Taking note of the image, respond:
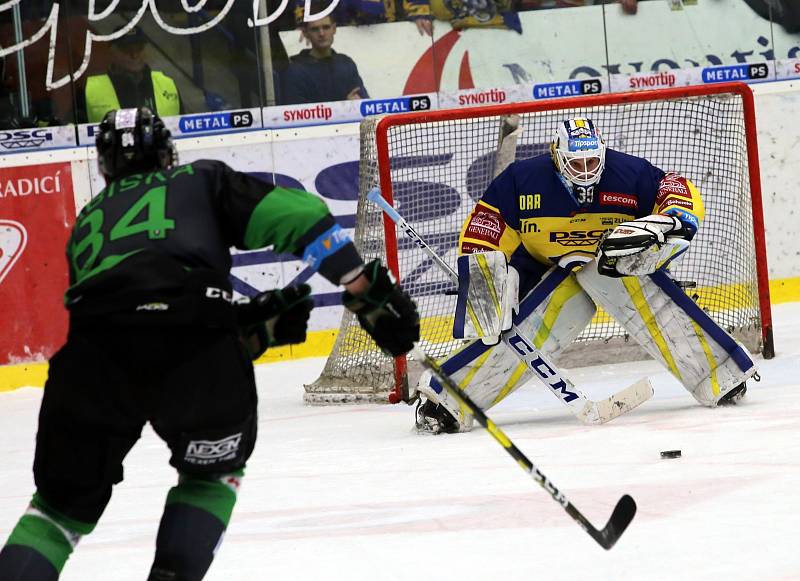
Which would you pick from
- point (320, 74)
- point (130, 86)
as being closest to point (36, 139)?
point (130, 86)

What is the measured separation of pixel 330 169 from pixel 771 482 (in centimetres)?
392

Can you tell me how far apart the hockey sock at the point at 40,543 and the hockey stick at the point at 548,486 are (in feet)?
2.48

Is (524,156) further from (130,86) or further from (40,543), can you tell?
(40,543)

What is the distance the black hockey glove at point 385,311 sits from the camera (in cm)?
236

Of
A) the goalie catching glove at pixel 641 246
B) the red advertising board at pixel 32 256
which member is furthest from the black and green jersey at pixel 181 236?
the red advertising board at pixel 32 256

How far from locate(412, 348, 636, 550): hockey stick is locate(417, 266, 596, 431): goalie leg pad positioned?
1.88 m

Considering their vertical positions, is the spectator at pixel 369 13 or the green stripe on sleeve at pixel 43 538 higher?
the green stripe on sleeve at pixel 43 538

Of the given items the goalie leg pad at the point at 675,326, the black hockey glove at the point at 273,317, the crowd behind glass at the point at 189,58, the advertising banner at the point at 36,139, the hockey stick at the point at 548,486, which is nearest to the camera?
the black hockey glove at the point at 273,317

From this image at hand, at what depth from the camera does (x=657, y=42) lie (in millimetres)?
7516

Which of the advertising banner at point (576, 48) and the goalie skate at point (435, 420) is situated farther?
the advertising banner at point (576, 48)

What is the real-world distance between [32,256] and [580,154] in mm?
3131

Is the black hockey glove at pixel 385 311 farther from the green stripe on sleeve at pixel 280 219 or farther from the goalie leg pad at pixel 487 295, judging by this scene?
the goalie leg pad at pixel 487 295

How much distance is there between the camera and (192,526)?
7.34 ft

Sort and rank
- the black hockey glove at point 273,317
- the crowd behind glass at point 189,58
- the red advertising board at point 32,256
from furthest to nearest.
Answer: the crowd behind glass at point 189,58
the red advertising board at point 32,256
the black hockey glove at point 273,317
